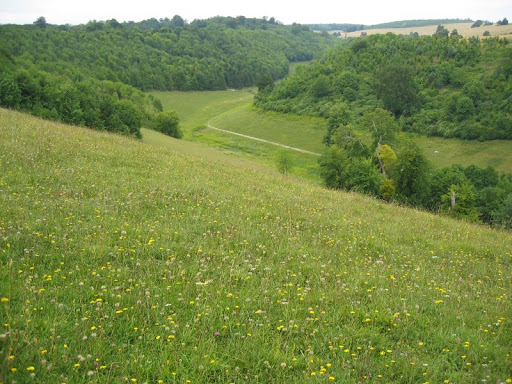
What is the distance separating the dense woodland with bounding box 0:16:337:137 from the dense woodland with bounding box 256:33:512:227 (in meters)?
30.5

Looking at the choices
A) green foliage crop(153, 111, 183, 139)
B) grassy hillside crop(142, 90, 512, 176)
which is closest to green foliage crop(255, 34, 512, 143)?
grassy hillside crop(142, 90, 512, 176)

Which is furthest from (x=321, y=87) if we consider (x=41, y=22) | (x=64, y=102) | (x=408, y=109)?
(x=41, y=22)

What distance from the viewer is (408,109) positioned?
88.5 metres

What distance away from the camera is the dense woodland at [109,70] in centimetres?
4516

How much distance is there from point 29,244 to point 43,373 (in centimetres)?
379

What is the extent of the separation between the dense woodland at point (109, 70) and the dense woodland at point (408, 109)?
3051 centimetres

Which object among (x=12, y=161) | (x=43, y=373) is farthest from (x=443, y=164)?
(x=43, y=373)

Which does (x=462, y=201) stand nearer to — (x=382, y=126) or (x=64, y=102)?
(x=382, y=126)

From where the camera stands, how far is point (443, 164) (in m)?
65.8

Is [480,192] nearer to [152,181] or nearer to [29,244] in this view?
[152,181]

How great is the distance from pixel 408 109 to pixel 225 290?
9112cm

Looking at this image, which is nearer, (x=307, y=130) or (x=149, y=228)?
(x=149, y=228)

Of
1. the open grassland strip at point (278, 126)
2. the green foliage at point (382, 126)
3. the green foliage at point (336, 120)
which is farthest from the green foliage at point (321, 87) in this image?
the green foliage at point (382, 126)

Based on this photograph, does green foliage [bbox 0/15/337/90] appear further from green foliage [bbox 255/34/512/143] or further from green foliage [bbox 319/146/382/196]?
green foliage [bbox 319/146/382/196]
